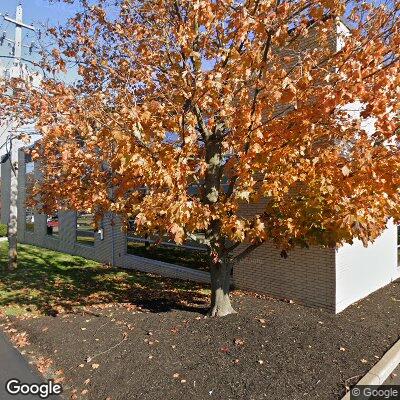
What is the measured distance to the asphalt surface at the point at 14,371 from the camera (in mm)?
5082

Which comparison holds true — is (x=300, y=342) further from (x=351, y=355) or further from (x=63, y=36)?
(x=63, y=36)

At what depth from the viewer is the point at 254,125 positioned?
18.8ft

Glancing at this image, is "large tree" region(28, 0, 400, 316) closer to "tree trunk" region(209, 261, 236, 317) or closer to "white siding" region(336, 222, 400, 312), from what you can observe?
"tree trunk" region(209, 261, 236, 317)

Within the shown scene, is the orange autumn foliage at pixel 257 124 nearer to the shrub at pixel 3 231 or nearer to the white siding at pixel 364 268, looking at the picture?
the white siding at pixel 364 268

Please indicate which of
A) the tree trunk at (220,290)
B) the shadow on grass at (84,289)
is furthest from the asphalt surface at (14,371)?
the tree trunk at (220,290)

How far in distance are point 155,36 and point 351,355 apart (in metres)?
6.66

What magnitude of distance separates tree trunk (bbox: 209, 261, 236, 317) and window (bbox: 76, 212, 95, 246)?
1060 cm

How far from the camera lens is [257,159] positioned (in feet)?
19.4

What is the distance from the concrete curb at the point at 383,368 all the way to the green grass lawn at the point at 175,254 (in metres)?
5.49

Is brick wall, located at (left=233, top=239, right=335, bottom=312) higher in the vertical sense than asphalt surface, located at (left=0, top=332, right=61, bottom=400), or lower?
higher

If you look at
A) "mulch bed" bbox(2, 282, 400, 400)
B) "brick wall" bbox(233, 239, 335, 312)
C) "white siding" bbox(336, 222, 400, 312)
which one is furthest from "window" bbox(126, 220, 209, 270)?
"white siding" bbox(336, 222, 400, 312)

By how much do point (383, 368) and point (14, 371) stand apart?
5858 millimetres

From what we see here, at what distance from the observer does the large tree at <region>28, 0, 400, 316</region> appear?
5.15 metres

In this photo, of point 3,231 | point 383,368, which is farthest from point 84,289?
point 3,231
